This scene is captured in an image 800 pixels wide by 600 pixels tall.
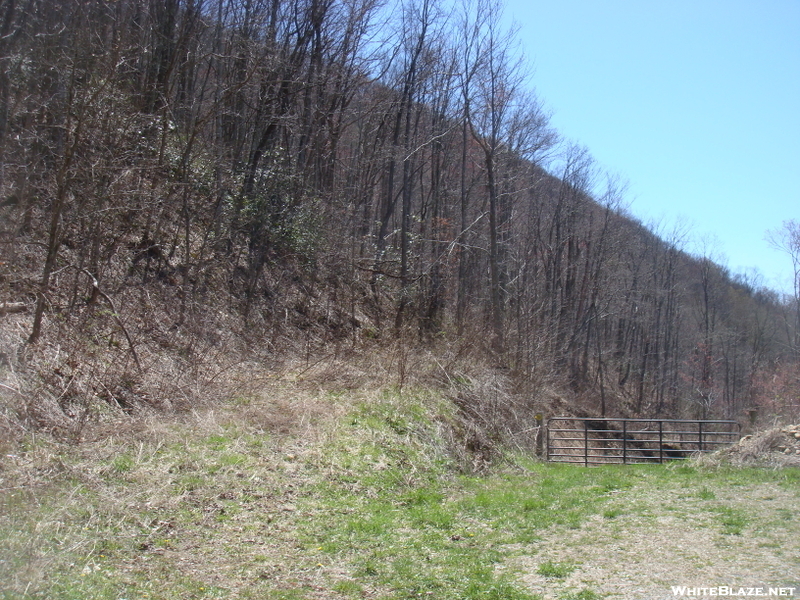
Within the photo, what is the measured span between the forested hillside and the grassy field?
1811 mm

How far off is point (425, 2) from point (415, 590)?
22790 millimetres

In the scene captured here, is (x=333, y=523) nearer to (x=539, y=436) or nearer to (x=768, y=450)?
(x=768, y=450)

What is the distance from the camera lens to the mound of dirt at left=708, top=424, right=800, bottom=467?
12617mm

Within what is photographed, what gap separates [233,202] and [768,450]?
1404 centimetres

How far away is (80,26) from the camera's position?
12906 millimetres

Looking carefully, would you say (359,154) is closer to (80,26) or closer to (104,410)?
(80,26)

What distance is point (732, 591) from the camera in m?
5.59

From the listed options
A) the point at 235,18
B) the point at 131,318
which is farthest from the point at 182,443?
the point at 235,18

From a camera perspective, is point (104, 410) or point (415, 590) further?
point (104, 410)

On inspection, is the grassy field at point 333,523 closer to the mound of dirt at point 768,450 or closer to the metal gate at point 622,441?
the mound of dirt at point 768,450

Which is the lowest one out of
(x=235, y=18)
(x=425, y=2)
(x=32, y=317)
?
(x=32, y=317)

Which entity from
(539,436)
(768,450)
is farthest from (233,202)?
(768,450)

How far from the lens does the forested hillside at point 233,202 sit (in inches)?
454

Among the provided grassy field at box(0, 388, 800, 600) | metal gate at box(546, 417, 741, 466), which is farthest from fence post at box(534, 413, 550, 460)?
grassy field at box(0, 388, 800, 600)
